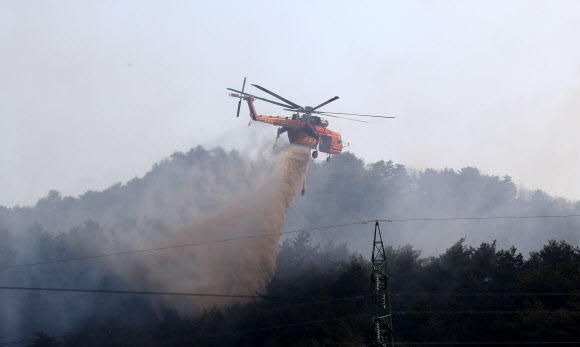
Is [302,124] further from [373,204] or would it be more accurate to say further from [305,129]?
[373,204]

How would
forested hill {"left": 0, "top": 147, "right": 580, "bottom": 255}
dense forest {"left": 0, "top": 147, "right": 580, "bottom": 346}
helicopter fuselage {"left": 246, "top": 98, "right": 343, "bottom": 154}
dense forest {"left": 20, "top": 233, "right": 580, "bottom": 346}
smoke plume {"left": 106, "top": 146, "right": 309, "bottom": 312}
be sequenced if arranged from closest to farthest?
dense forest {"left": 20, "top": 233, "right": 580, "bottom": 346}, dense forest {"left": 0, "top": 147, "right": 580, "bottom": 346}, helicopter fuselage {"left": 246, "top": 98, "right": 343, "bottom": 154}, smoke plume {"left": 106, "top": 146, "right": 309, "bottom": 312}, forested hill {"left": 0, "top": 147, "right": 580, "bottom": 255}

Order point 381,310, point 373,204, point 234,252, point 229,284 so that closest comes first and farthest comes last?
point 381,310 → point 229,284 → point 234,252 → point 373,204

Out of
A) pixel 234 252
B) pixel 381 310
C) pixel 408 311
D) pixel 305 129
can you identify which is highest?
pixel 305 129

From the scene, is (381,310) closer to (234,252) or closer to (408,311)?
(408,311)

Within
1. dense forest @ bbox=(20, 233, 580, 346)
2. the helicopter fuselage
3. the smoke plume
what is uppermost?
the helicopter fuselage

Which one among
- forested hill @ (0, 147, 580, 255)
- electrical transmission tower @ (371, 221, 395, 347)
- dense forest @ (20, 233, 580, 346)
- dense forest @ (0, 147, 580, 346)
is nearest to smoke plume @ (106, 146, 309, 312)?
dense forest @ (0, 147, 580, 346)

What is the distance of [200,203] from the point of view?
7394cm

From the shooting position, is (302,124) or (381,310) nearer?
(381,310)

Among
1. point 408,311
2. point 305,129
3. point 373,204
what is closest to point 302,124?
point 305,129

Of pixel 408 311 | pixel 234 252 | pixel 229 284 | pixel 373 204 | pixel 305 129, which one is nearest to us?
pixel 408 311

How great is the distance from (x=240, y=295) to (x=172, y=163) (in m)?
49.2

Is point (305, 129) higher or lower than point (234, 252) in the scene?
higher

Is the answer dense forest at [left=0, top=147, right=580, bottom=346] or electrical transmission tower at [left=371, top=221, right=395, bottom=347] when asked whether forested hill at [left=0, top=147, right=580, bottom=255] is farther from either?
electrical transmission tower at [left=371, top=221, right=395, bottom=347]

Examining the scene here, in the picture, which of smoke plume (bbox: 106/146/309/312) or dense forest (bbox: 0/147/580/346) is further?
smoke plume (bbox: 106/146/309/312)
